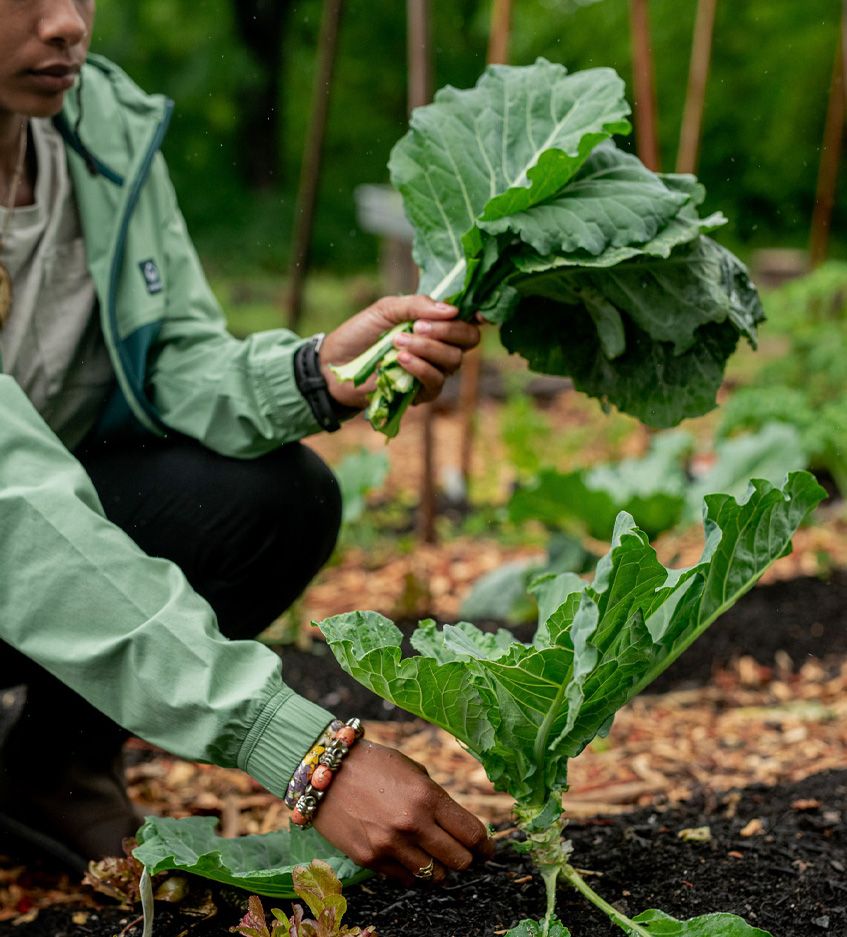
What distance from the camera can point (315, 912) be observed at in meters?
1.66

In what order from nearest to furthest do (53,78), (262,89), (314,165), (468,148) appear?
(53,78) < (468,148) < (314,165) < (262,89)

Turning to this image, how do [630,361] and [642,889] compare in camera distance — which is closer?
[642,889]

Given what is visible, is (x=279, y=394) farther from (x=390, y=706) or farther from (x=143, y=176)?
(x=390, y=706)

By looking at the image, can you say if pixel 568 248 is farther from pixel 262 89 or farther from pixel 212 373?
pixel 262 89

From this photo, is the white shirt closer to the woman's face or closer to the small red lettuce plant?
the woman's face

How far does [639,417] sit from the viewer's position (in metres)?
2.26

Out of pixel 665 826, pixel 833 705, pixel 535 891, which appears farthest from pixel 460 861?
pixel 833 705

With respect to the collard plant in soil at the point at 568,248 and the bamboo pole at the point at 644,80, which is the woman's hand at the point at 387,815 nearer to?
the collard plant in soil at the point at 568,248

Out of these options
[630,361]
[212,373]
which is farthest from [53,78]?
[630,361]

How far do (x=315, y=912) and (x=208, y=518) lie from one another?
3.30 ft

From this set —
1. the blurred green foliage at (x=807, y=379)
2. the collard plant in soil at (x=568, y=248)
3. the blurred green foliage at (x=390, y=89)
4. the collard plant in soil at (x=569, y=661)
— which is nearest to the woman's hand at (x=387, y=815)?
the collard plant in soil at (x=569, y=661)

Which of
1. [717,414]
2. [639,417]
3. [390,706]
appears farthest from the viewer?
[717,414]

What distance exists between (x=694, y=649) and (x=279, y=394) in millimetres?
1803

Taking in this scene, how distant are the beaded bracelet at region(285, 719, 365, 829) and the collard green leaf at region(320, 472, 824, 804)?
9 centimetres
